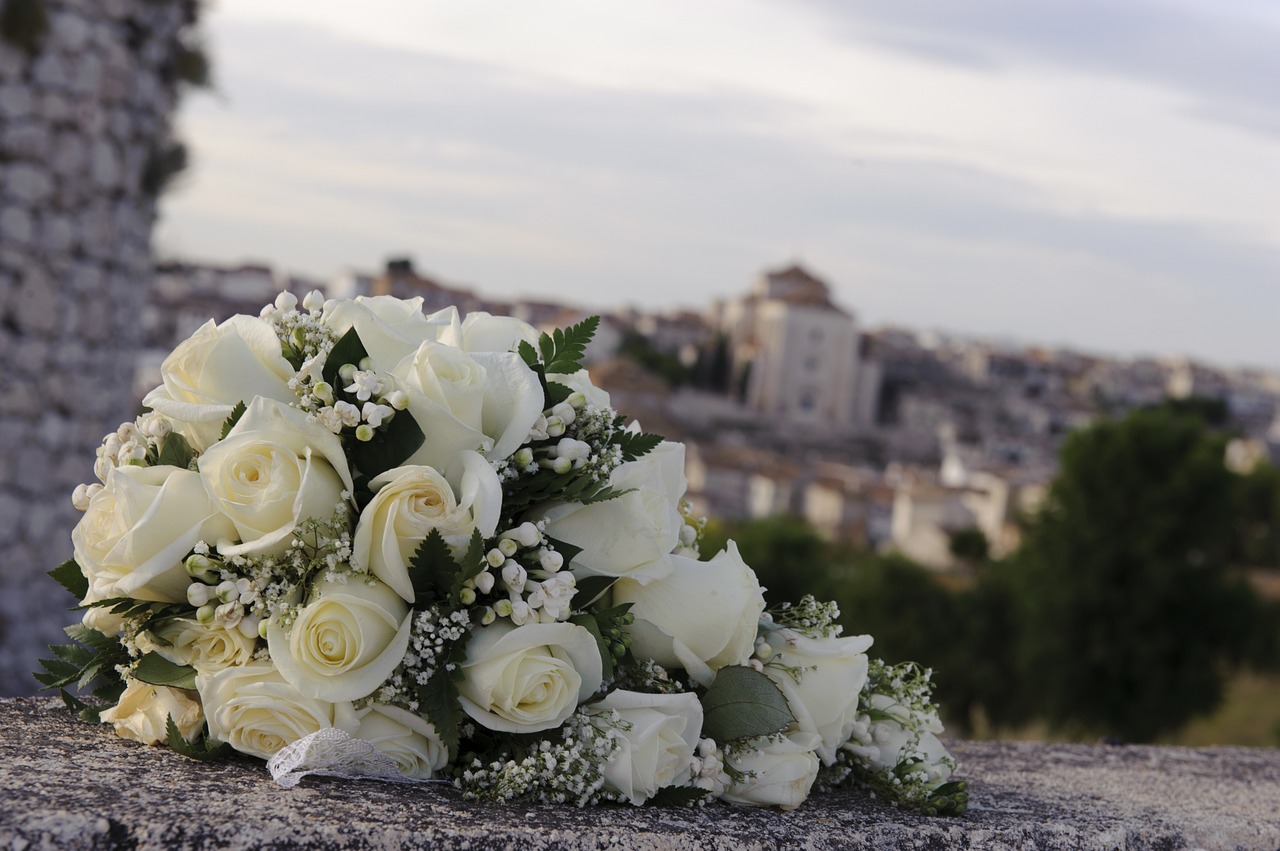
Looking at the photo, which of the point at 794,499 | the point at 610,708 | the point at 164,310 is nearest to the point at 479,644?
the point at 610,708

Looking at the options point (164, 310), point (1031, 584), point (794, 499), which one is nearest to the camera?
point (164, 310)

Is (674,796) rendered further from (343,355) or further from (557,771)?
(343,355)

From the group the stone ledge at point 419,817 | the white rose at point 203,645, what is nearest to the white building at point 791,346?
the stone ledge at point 419,817

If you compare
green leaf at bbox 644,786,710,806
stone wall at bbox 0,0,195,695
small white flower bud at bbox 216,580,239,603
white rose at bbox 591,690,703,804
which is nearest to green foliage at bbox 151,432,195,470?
small white flower bud at bbox 216,580,239,603

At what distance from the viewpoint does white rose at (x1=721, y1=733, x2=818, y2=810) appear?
207cm

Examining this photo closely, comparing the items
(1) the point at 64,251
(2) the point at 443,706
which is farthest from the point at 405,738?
(1) the point at 64,251

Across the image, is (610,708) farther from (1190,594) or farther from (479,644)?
(1190,594)

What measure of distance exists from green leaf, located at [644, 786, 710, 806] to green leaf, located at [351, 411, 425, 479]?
0.67m

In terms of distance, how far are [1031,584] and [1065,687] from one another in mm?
2231

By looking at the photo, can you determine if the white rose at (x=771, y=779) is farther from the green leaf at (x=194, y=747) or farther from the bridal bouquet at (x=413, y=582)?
the green leaf at (x=194, y=747)

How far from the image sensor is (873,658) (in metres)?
2.61

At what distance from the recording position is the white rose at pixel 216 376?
6.47 ft

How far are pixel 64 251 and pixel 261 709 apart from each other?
5086 millimetres

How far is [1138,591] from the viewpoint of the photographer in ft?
78.9
